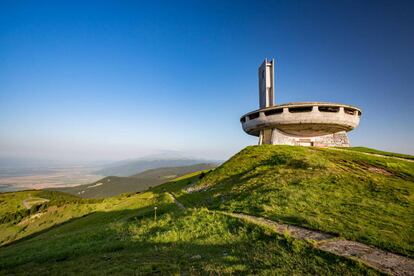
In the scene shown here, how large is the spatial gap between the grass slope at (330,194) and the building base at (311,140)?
6929 mm

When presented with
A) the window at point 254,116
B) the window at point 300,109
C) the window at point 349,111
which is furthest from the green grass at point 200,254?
the window at point 349,111

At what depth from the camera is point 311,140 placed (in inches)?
1277

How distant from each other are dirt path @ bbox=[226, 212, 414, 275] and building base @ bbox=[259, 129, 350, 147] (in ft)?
77.9

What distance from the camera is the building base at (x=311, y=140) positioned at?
104 ft

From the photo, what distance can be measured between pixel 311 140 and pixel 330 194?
20996 mm

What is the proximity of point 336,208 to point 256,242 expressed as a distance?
18.7 ft

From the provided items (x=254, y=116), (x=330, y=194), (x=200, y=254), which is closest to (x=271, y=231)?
(x=200, y=254)

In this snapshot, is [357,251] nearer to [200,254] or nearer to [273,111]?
[200,254]

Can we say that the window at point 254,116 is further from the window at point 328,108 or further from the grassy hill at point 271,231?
the grassy hill at point 271,231

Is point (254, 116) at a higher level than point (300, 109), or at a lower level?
lower

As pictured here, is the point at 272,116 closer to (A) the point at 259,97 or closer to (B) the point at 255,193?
(A) the point at 259,97

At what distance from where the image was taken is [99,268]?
8.28m

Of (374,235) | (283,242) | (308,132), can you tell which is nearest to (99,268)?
(283,242)

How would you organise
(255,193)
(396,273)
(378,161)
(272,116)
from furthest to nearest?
(272,116), (378,161), (255,193), (396,273)
